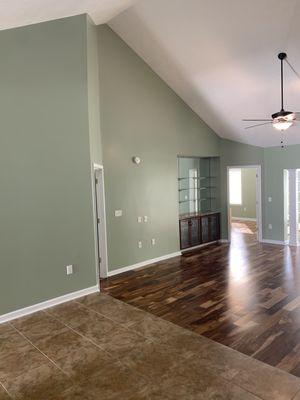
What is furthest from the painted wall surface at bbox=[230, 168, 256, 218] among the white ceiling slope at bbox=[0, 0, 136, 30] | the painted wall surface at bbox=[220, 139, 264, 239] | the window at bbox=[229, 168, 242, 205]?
the white ceiling slope at bbox=[0, 0, 136, 30]

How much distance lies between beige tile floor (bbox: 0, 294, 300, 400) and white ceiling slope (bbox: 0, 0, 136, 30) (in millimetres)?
3500

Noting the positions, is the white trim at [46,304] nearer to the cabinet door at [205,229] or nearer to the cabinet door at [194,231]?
the cabinet door at [194,231]

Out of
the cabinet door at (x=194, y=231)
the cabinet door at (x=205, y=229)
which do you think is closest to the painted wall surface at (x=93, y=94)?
the cabinet door at (x=194, y=231)

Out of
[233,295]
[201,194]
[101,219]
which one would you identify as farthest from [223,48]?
[201,194]

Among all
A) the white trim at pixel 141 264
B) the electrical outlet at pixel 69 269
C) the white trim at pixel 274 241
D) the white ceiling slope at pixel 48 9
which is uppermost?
the white ceiling slope at pixel 48 9

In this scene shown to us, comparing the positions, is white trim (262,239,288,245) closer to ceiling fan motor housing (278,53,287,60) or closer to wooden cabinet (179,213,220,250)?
wooden cabinet (179,213,220,250)

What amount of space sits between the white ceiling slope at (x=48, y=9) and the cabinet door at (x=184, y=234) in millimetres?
4525

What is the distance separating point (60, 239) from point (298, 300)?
347 centimetres

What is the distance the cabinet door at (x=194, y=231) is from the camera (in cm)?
751

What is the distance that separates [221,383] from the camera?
8.20 ft

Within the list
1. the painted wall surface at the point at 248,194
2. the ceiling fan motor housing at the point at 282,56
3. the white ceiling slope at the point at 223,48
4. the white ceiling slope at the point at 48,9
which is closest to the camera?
A: the white ceiling slope at the point at 48,9

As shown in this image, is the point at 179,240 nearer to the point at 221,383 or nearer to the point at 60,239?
the point at 60,239

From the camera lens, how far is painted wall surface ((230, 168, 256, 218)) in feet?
37.3

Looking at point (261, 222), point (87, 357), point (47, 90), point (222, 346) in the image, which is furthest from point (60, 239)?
point (261, 222)
